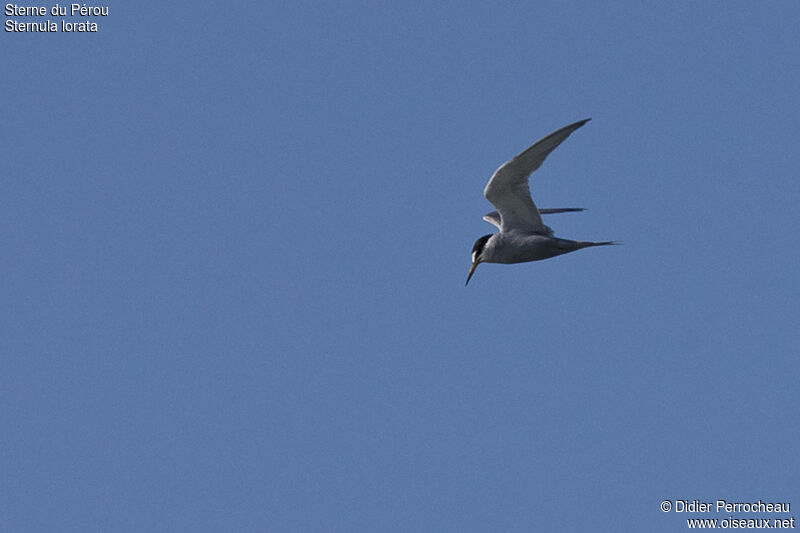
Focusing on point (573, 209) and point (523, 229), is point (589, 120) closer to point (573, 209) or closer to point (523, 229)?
point (523, 229)

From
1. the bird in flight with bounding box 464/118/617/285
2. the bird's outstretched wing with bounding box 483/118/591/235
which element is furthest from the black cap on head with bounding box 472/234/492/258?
the bird's outstretched wing with bounding box 483/118/591/235

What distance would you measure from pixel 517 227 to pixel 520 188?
49.3 inches

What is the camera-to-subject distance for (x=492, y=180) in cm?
2384

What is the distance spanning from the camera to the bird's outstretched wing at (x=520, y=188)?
22.4 meters

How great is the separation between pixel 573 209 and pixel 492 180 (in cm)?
493

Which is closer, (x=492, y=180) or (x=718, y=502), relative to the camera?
(x=492, y=180)

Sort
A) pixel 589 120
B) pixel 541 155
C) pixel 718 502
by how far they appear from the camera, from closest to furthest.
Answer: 1. pixel 589 120
2. pixel 541 155
3. pixel 718 502

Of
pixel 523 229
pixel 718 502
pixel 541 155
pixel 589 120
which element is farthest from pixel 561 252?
pixel 718 502

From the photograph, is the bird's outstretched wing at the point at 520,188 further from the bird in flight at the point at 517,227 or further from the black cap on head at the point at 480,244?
the black cap on head at the point at 480,244

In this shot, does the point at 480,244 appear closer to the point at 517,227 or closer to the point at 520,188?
the point at 517,227

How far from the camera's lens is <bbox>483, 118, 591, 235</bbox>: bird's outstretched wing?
22.4m

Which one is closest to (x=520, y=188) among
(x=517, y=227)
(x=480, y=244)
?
(x=517, y=227)

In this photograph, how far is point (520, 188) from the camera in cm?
2414

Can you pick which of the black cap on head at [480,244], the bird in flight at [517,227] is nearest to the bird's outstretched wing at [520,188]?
the bird in flight at [517,227]
